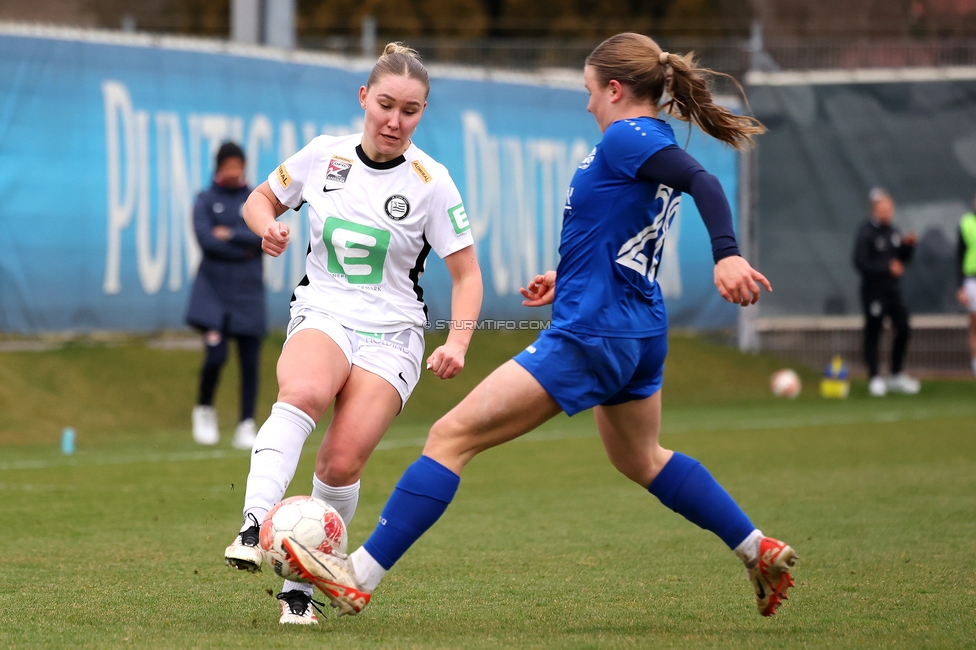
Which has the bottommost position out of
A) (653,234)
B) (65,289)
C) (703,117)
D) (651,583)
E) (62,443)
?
(62,443)

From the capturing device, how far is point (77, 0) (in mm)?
16344

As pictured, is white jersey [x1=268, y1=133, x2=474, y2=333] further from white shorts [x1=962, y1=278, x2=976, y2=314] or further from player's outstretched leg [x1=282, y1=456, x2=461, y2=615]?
white shorts [x1=962, y1=278, x2=976, y2=314]

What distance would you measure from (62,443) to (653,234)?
760 centimetres

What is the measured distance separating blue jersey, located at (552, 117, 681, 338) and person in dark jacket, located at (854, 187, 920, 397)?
12.4 metres

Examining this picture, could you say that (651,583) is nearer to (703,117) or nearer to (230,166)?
(703,117)

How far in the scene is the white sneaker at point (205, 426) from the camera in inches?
427

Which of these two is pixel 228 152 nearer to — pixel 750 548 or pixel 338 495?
pixel 338 495

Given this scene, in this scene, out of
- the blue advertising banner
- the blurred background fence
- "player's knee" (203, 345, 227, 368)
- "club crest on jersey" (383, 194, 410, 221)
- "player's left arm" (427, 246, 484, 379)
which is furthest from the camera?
the blurred background fence

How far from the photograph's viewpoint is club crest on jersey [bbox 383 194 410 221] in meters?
4.86

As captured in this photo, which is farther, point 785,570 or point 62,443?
point 62,443

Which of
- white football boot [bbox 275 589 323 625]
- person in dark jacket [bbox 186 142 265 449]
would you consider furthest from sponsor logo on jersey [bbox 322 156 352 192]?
person in dark jacket [bbox 186 142 265 449]

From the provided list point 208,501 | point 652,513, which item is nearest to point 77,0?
point 208,501

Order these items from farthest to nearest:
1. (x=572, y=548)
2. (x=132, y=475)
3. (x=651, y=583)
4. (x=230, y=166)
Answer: (x=230, y=166)
(x=132, y=475)
(x=572, y=548)
(x=651, y=583)

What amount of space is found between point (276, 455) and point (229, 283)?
6370mm
